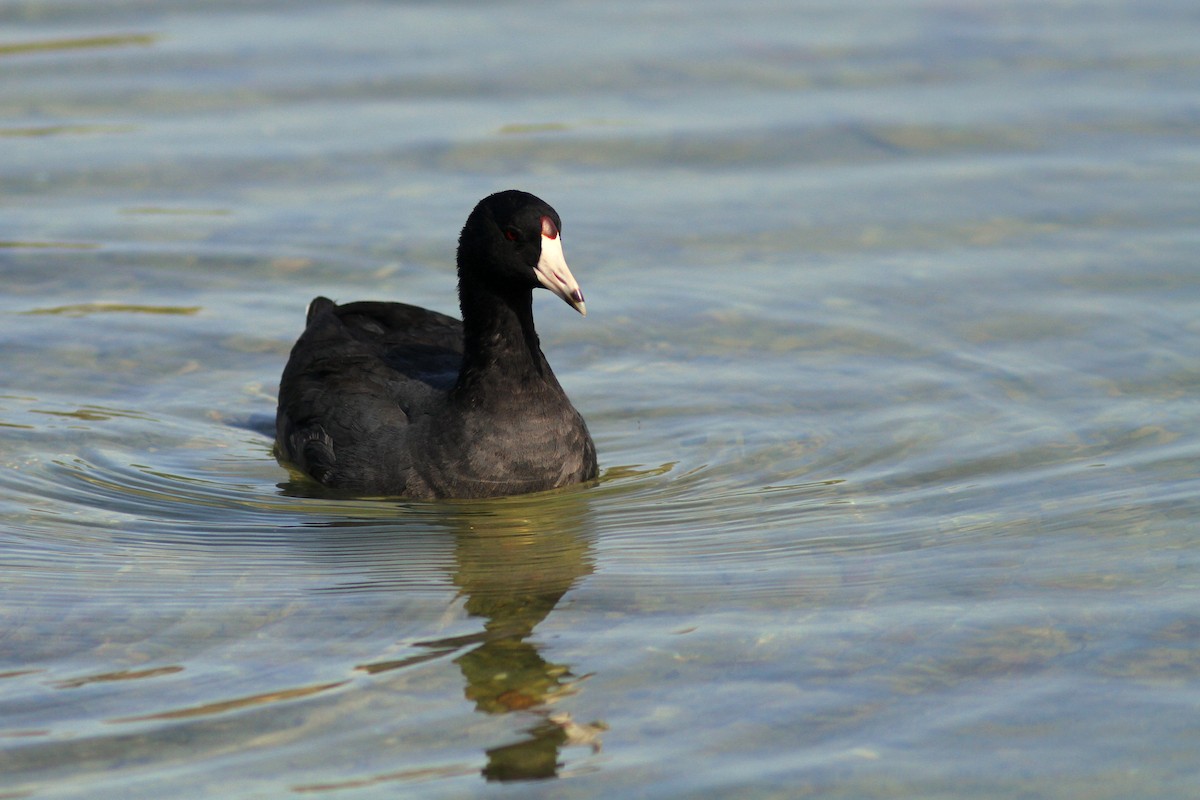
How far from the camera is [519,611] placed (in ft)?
19.9

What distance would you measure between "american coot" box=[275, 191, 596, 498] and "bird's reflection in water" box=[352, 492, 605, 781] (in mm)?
162

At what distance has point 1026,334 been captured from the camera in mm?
8805

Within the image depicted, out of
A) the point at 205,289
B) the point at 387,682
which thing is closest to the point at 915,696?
the point at 387,682

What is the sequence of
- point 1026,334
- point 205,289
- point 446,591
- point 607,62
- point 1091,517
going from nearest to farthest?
1. point 446,591
2. point 1091,517
3. point 1026,334
4. point 205,289
5. point 607,62

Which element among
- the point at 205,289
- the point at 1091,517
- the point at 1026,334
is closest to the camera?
the point at 1091,517

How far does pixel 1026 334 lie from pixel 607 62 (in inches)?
187

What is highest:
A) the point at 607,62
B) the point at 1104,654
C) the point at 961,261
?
the point at 607,62

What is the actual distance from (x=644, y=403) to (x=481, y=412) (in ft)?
4.10

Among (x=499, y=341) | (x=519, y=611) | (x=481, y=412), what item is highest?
(x=499, y=341)

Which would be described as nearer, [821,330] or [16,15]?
[821,330]

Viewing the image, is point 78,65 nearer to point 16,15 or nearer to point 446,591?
point 16,15

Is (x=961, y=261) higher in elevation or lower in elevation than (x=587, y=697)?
higher

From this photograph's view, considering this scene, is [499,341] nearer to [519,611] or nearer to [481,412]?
[481,412]

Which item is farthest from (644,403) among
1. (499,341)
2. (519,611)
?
(519,611)
